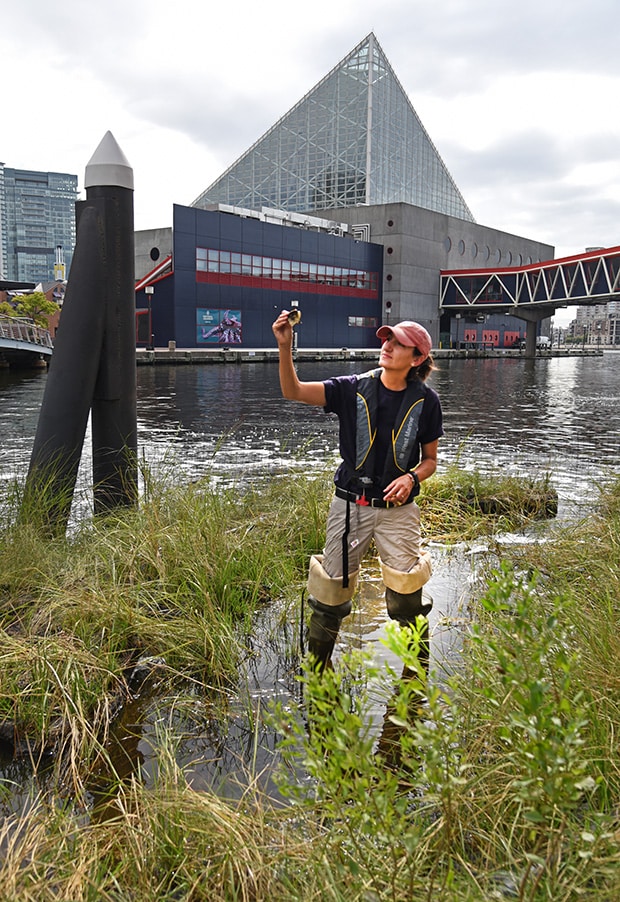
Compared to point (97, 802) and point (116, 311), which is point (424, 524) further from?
point (97, 802)

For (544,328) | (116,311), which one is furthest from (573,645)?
(544,328)

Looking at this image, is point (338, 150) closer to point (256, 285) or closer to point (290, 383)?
point (256, 285)

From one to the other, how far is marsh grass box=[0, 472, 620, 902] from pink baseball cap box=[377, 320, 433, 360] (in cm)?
127

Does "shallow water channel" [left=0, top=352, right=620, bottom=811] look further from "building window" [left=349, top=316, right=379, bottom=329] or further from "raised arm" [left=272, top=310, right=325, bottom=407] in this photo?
"building window" [left=349, top=316, right=379, bottom=329]

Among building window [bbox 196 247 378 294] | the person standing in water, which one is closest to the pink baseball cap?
the person standing in water

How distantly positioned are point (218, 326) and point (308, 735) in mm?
60003

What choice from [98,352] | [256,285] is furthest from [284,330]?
[256,285]

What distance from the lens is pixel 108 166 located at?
6164 millimetres

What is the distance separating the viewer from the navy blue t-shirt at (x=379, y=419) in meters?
3.76

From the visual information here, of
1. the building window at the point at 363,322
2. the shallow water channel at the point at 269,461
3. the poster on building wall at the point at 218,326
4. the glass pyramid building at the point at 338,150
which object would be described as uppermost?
the glass pyramid building at the point at 338,150

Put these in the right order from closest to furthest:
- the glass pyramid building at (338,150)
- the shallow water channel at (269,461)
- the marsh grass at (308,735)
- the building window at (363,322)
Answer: the marsh grass at (308,735), the shallow water channel at (269,461), the building window at (363,322), the glass pyramid building at (338,150)

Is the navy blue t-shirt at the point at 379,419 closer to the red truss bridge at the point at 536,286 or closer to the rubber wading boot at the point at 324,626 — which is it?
the rubber wading boot at the point at 324,626

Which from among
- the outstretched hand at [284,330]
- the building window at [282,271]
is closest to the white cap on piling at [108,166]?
the outstretched hand at [284,330]

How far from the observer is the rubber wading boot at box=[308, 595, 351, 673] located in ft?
12.8
